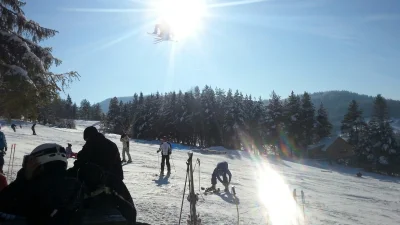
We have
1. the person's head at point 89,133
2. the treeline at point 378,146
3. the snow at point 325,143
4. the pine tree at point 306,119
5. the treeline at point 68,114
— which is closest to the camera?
the person's head at point 89,133

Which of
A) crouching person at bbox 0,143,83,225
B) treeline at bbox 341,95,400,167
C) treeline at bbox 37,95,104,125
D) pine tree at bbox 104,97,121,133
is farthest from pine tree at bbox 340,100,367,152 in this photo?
treeline at bbox 37,95,104,125

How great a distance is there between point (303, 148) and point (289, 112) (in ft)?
23.5

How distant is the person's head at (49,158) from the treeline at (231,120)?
186 feet

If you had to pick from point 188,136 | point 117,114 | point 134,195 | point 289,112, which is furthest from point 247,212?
point 117,114

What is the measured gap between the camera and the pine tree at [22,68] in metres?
8.92

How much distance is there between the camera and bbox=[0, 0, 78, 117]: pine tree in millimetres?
8922

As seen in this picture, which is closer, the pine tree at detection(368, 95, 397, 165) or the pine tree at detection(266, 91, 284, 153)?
the pine tree at detection(368, 95, 397, 165)

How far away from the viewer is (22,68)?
9.20 meters

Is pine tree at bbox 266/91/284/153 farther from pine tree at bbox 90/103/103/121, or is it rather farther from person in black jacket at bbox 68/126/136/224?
pine tree at bbox 90/103/103/121

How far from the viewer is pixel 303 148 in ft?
187

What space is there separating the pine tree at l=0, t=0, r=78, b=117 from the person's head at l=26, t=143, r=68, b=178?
737 cm

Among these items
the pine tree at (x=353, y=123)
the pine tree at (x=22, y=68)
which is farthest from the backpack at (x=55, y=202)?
the pine tree at (x=353, y=123)

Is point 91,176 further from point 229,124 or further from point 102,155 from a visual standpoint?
point 229,124

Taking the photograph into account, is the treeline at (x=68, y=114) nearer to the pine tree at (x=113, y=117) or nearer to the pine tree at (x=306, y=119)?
the pine tree at (x=113, y=117)
